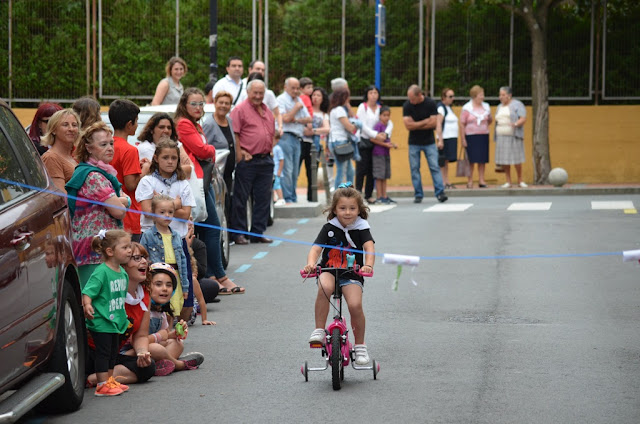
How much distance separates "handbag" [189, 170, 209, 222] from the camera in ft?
34.9

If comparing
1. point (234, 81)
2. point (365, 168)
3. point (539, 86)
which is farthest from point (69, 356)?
point (539, 86)

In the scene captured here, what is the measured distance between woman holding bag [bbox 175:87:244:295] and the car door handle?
5162 mm

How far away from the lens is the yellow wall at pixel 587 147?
26453 mm

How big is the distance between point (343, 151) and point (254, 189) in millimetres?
5167

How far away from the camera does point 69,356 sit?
6715 mm

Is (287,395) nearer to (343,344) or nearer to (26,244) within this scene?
(343,344)

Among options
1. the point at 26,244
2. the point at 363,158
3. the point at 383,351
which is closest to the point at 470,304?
the point at 383,351

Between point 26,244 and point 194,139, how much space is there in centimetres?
553

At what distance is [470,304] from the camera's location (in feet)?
34.4

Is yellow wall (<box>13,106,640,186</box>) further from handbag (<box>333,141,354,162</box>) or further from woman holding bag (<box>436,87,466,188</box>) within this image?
handbag (<box>333,141,354,162</box>)

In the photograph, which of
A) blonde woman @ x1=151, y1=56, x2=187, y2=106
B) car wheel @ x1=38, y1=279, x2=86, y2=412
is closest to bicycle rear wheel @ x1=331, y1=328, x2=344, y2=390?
car wheel @ x1=38, y1=279, x2=86, y2=412

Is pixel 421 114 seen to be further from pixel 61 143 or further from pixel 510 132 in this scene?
pixel 61 143

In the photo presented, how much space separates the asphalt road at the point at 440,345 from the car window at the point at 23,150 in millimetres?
1339

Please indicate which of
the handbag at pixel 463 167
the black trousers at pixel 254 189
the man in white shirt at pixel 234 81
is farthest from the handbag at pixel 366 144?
the black trousers at pixel 254 189
